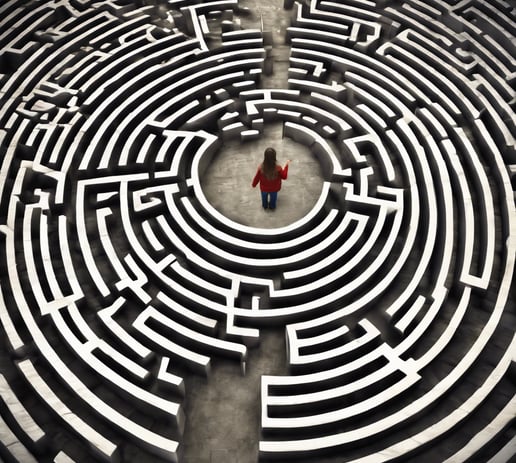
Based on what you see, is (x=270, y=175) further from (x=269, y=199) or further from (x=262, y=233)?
(x=262, y=233)

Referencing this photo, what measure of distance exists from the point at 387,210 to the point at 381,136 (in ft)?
6.81

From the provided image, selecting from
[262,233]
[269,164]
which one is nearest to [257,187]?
[269,164]

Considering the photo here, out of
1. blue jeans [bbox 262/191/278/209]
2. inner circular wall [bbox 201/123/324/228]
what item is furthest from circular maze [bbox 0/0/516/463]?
blue jeans [bbox 262/191/278/209]

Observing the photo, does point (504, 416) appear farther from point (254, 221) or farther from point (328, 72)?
point (328, 72)

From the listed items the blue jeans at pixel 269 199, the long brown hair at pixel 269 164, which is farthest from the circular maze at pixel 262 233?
the long brown hair at pixel 269 164

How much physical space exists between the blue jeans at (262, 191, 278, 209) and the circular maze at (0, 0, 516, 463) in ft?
2.41

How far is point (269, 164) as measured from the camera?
7977mm

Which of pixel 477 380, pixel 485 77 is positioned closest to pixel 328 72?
pixel 485 77

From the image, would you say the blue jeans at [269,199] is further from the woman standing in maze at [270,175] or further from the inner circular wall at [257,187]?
the inner circular wall at [257,187]

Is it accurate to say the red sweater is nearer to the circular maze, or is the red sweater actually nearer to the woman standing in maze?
the woman standing in maze

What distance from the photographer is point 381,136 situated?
9.51m

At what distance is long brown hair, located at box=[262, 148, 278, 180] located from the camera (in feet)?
25.5

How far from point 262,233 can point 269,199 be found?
1032 mm

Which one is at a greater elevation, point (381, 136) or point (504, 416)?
point (381, 136)
